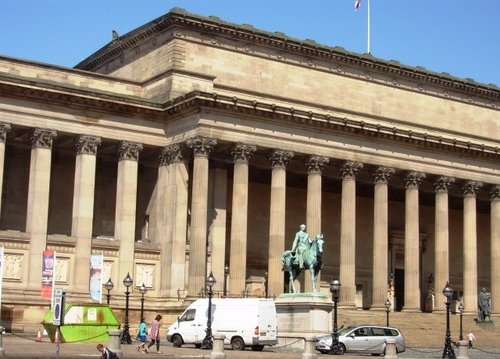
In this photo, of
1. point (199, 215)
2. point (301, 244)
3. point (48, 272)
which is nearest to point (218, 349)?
point (301, 244)

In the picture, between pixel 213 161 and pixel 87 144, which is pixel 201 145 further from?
pixel 87 144

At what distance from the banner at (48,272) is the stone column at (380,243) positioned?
22238 millimetres

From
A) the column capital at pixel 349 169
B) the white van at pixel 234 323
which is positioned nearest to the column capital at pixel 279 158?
the column capital at pixel 349 169

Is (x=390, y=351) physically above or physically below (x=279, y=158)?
below

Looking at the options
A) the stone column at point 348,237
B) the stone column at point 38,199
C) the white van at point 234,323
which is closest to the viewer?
the white van at point 234,323

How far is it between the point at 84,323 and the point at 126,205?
1433 centimetres

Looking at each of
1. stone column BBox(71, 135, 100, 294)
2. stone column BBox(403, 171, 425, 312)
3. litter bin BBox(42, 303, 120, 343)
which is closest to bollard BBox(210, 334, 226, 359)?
litter bin BBox(42, 303, 120, 343)

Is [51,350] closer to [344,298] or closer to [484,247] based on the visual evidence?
[344,298]

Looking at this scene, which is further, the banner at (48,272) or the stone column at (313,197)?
the stone column at (313,197)

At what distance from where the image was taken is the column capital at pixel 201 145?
57.7 metres

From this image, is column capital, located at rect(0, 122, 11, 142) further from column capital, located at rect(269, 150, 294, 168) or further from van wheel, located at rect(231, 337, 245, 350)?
van wheel, located at rect(231, 337, 245, 350)

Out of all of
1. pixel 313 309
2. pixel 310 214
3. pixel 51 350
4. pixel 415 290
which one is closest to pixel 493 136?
pixel 415 290

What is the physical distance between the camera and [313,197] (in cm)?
6212

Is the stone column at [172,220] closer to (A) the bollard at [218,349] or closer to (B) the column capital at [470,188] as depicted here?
(B) the column capital at [470,188]
